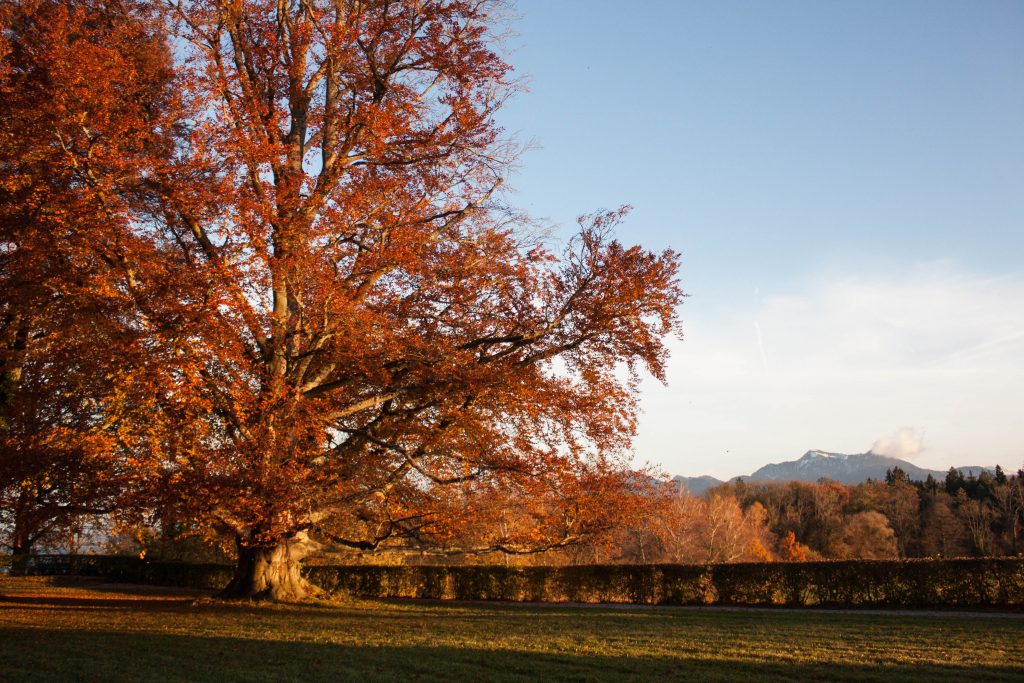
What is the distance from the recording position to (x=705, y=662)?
833 centimetres

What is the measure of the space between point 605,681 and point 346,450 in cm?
979

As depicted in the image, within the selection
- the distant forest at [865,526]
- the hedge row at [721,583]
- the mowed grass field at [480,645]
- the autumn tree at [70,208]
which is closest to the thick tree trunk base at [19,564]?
the hedge row at [721,583]

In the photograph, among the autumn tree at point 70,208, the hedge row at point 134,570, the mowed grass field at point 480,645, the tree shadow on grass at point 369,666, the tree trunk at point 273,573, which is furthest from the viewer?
the hedge row at point 134,570

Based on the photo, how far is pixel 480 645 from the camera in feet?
31.9

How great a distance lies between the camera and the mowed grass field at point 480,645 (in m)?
7.61

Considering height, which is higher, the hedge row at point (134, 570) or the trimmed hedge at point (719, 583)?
the trimmed hedge at point (719, 583)

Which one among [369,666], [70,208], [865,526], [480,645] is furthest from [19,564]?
[865,526]

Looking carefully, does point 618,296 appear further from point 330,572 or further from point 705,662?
point 330,572

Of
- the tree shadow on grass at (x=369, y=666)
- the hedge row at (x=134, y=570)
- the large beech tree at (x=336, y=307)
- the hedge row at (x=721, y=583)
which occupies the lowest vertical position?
the hedge row at (x=134, y=570)

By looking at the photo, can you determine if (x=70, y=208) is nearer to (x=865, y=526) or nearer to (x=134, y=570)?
(x=134, y=570)

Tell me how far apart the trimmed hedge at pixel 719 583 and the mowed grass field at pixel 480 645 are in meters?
2.05

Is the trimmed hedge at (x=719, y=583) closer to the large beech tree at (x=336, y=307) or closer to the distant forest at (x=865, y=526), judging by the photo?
the large beech tree at (x=336, y=307)

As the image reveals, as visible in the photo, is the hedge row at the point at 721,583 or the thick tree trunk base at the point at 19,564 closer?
the hedge row at the point at 721,583

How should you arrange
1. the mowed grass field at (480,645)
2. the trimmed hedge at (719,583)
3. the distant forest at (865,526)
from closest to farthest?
the mowed grass field at (480,645) < the trimmed hedge at (719,583) < the distant forest at (865,526)
